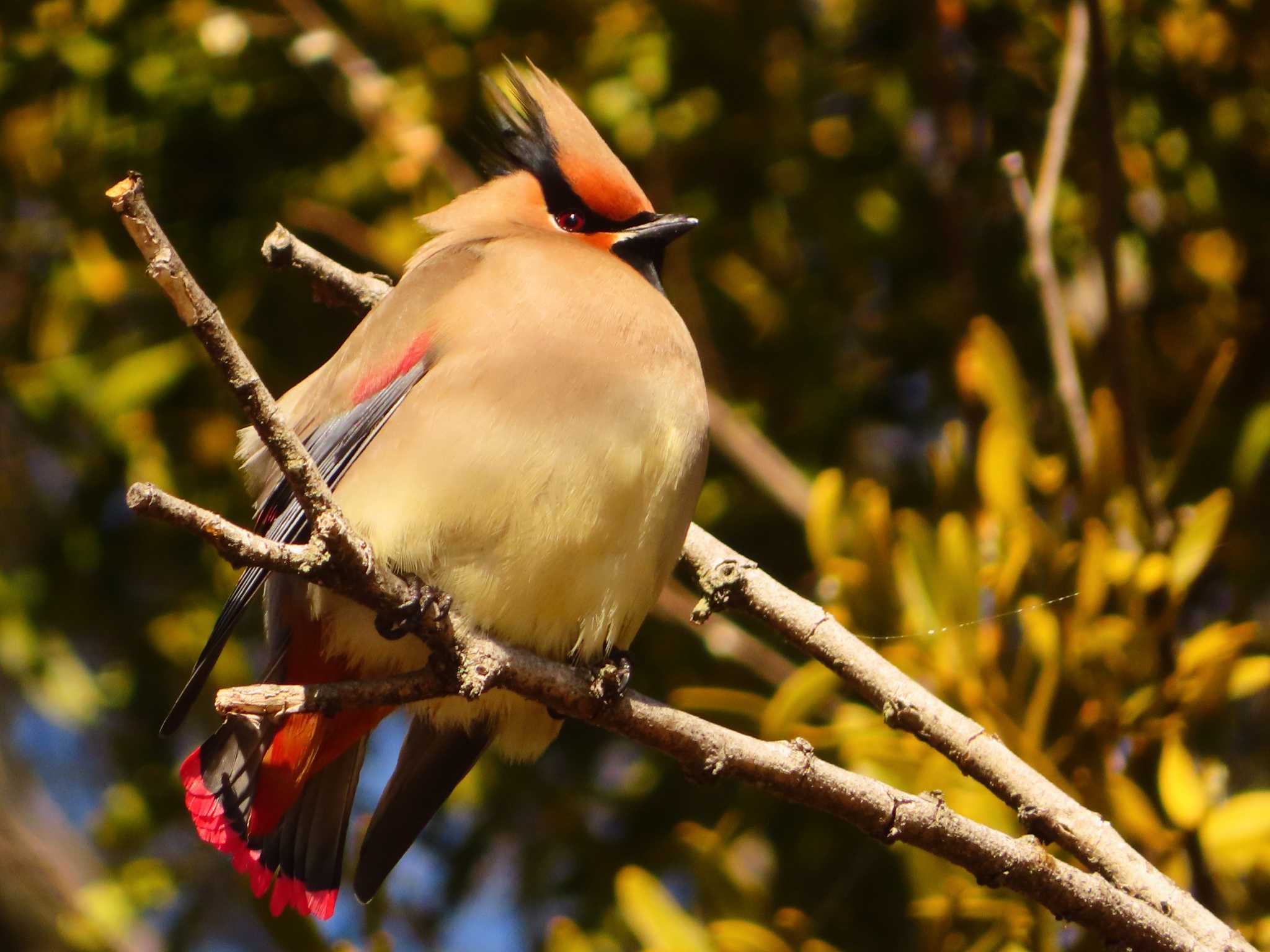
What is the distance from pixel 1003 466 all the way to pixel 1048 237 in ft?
1.92

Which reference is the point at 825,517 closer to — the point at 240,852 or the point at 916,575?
the point at 916,575

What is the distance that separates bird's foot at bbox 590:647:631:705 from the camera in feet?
7.16

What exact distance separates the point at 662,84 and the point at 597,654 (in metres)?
1.60

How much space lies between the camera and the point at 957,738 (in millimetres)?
2250

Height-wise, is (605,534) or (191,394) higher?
(605,534)

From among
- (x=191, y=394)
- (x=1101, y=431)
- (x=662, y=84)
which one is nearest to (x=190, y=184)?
(x=191, y=394)

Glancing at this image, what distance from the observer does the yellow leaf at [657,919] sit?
2.81 m

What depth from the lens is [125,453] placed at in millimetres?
3604

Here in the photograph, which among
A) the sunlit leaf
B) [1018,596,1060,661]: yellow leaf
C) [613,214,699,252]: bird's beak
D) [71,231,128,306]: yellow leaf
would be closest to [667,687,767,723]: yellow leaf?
[1018,596,1060,661]: yellow leaf

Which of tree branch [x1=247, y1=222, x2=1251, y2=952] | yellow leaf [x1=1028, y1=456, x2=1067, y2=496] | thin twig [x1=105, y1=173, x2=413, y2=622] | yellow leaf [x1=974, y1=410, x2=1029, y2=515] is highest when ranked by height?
thin twig [x1=105, y1=173, x2=413, y2=622]

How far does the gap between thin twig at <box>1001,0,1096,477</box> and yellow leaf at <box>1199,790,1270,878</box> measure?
0.74 meters

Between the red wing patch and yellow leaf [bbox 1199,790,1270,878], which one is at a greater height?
the red wing patch

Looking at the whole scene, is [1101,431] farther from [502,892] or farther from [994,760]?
[502,892]

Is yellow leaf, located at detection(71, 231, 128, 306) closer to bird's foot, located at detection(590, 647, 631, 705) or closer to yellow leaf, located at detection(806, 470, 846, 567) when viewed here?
yellow leaf, located at detection(806, 470, 846, 567)
